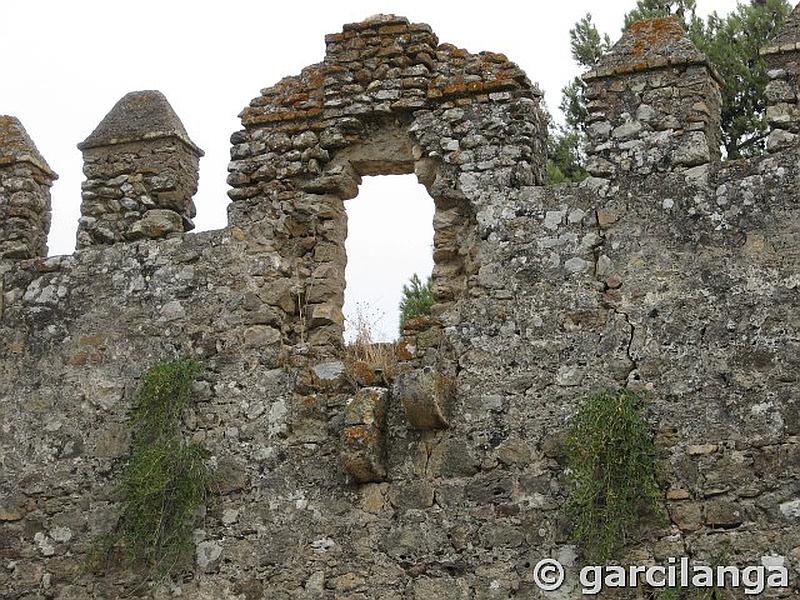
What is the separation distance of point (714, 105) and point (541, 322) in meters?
1.67

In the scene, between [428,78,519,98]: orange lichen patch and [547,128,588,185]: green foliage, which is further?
[547,128,588,185]: green foliage

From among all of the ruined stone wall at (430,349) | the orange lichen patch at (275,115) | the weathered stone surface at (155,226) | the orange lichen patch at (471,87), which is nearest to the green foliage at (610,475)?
the ruined stone wall at (430,349)

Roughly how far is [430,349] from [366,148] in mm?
1507

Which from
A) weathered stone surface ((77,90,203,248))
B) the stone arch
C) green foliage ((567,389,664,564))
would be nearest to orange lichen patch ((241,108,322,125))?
the stone arch

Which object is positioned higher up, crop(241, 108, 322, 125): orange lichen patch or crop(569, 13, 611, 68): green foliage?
crop(569, 13, 611, 68): green foliage

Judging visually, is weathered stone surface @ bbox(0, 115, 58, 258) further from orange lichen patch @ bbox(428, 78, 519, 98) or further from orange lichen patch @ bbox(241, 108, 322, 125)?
orange lichen patch @ bbox(428, 78, 519, 98)

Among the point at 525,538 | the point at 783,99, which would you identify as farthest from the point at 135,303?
the point at 783,99

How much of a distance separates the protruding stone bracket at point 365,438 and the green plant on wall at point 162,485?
1.00 meters

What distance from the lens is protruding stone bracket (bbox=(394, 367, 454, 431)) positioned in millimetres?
7328

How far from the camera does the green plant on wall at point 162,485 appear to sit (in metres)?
7.80

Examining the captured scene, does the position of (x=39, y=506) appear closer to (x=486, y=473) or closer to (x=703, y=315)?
(x=486, y=473)

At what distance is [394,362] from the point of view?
25.8 ft

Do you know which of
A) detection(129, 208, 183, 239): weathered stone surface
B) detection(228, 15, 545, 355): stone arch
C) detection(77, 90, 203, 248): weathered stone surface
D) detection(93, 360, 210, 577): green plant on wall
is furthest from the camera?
detection(77, 90, 203, 248): weathered stone surface

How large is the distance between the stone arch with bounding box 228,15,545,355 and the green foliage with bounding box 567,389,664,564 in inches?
50.4
